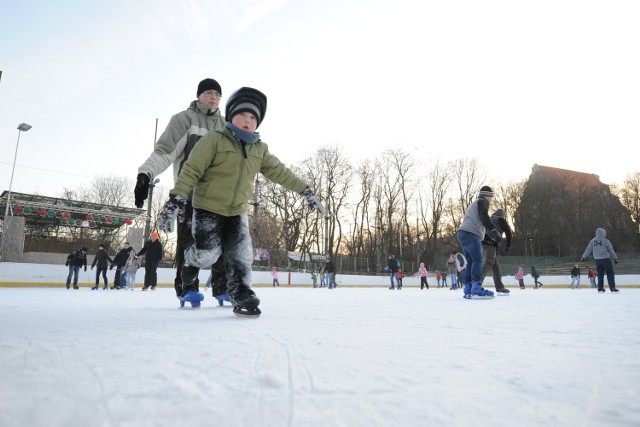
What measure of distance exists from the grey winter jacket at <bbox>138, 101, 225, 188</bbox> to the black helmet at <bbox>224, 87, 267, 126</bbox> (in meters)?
0.64

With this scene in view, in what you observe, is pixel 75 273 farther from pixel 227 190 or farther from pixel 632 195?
pixel 632 195

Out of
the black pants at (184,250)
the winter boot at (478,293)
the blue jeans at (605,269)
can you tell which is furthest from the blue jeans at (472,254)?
the blue jeans at (605,269)

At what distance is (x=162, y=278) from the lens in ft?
53.2

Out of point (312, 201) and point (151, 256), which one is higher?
point (312, 201)

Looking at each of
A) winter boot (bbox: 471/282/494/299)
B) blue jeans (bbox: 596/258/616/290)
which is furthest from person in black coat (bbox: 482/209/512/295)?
blue jeans (bbox: 596/258/616/290)

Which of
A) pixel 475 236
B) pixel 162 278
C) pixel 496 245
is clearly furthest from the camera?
pixel 162 278

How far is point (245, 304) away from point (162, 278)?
49.3ft

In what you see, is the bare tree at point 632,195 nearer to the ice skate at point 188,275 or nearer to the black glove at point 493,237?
the black glove at point 493,237

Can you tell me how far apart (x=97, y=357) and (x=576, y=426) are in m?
1.24

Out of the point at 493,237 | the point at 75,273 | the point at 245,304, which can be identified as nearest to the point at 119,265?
the point at 75,273

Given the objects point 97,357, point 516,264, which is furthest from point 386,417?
point 516,264

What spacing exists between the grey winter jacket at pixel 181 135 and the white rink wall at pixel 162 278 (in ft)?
43.8

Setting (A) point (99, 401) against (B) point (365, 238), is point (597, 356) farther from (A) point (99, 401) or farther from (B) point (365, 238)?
(B) point (365, 238)

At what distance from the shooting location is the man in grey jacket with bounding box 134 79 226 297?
126 inches
